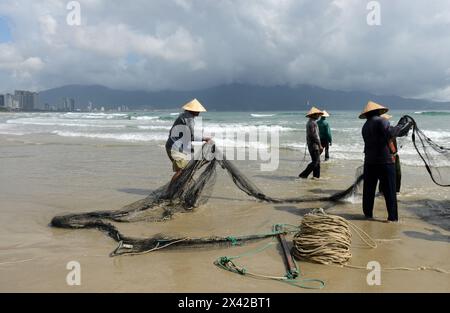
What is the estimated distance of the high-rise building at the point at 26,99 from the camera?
5866 inches

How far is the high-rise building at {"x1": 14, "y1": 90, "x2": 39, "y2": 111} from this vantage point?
489 ft

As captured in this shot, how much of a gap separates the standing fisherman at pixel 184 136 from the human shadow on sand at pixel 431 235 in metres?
3.22

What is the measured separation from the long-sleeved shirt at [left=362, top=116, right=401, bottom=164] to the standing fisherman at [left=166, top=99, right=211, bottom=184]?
246 cm

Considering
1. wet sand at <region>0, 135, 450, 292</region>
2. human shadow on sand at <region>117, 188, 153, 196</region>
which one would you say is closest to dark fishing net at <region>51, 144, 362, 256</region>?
wet sand at <region>0, 135, 450, 292</region>

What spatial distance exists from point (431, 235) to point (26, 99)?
16918 centimetres

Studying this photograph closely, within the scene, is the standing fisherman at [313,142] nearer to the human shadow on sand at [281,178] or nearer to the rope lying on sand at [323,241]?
the human shadow on sand at [281,178]

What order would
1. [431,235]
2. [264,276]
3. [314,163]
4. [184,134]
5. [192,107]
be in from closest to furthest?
[264,276] → [431,235] → [192,107] → [184,134] → [314,163]

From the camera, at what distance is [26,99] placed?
6009 inches

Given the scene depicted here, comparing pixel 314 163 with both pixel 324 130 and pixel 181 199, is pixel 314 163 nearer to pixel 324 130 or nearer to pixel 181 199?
pixel 324 130

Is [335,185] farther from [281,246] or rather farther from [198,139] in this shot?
[281,246]

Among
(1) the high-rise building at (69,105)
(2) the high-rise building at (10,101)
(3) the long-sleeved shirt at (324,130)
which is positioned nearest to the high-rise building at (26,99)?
(2) the high-rise building at (10,101)

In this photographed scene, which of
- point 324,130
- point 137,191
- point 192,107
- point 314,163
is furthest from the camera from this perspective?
point 324,130

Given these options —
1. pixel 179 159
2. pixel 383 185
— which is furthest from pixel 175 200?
pixel 383 185

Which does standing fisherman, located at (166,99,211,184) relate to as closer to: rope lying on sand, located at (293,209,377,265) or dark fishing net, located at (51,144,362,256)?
dark fishing net, located at (51,144,362,256)
